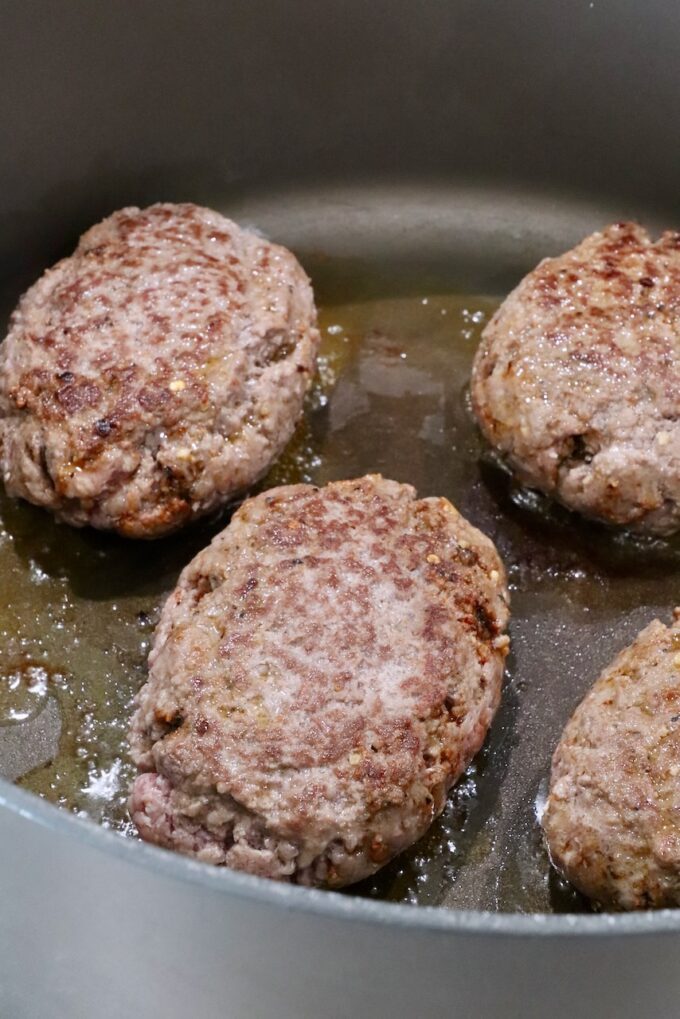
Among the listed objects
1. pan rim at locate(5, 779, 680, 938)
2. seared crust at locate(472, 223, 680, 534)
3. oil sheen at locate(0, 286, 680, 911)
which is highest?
pan rim at locate(5, 779, 680, 938)

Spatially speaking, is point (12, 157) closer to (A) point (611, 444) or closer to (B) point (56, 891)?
(A) point (611, 444)

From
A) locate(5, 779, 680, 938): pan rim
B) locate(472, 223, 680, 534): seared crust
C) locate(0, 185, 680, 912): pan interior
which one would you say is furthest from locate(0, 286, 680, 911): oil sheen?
locate(5, 779, 680, 938): pan rim

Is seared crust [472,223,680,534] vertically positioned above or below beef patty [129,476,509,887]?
above

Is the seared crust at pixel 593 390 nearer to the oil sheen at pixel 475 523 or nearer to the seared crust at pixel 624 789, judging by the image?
the oil sheen at pixel 475 523

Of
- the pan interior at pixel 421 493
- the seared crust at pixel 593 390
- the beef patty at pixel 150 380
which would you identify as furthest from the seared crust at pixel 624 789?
the beef patty at pixel 150 380

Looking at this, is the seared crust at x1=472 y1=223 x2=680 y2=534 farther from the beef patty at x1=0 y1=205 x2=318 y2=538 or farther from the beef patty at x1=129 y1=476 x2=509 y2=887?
the beef patty at x1=0 y1=205 x2=318 y2=538

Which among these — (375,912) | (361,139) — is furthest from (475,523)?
(375,912)

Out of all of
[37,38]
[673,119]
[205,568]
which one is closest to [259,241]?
[37,38]

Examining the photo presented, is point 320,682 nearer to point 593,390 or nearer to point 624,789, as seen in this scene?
point 624,789
